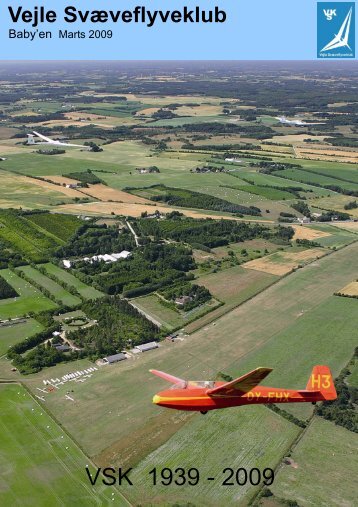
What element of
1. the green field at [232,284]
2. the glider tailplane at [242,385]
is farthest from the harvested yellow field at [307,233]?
the glider tailplane at [242,385]

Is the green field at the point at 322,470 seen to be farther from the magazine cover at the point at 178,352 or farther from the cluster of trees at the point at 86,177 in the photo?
the cluster of trees at the point at 86,177

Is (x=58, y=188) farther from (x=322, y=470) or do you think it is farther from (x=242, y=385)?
(x=242, y=385)

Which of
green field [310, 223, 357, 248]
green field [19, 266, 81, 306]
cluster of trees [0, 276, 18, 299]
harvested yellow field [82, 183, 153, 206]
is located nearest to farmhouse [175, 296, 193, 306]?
green field [19, 266, 81, 306]

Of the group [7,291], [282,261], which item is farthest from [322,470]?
[282,261]

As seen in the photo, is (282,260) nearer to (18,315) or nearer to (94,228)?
(94,228)

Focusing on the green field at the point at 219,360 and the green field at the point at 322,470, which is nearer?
the green field at the point at 322,470

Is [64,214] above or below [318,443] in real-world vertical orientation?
above

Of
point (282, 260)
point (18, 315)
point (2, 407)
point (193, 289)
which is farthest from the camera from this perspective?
point (282, 260)

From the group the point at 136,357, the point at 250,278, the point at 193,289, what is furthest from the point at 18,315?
the point at 250,278
